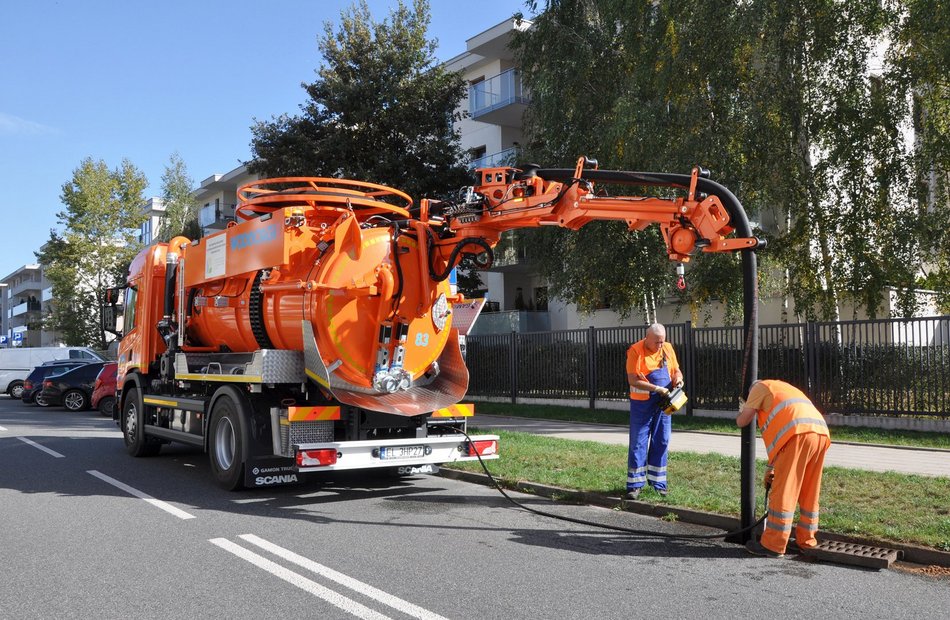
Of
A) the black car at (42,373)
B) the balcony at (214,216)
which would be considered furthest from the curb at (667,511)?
the balcony at (214,216)

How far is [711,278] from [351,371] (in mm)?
9845

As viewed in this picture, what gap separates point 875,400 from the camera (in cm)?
1287

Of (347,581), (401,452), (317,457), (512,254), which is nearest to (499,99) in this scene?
(512,254)

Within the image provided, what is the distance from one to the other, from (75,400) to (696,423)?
18.6m

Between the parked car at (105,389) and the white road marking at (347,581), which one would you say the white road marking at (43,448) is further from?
the white road marking at (347,581)

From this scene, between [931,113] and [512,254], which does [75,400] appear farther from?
[931,113]

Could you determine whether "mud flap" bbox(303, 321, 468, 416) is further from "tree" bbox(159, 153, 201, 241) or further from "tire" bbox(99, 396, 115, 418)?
"tree" bbox(159, 153, 201, 241)

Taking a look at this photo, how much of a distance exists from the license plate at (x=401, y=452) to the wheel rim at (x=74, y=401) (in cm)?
1891

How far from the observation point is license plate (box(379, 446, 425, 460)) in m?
7.86

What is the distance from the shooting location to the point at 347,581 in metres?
5.18

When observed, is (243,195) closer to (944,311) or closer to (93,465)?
(93,465)

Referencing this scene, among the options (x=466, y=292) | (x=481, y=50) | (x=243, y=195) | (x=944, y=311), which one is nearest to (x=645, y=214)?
(x=243, y=195)

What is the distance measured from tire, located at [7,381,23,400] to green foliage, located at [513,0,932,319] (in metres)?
24.5

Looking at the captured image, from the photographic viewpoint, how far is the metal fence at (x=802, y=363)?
12344 mm
